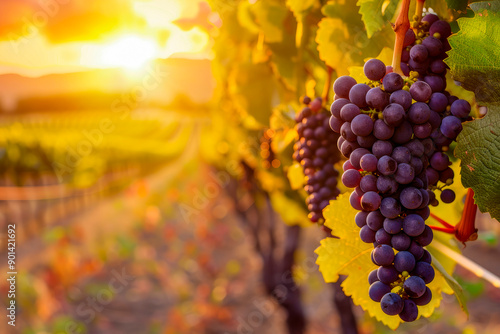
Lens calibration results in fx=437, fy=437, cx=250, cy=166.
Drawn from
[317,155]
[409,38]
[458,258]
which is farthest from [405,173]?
[458,258]

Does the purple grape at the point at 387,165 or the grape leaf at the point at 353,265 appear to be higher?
the purple grape at the point at 387,165

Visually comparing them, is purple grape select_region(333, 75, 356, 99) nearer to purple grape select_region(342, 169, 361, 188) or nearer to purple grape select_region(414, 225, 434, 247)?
purple grape select_region(342, 169, 361, 188)

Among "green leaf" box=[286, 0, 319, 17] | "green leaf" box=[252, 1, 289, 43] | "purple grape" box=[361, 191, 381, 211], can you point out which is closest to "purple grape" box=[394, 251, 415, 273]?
"purple grape" box=[361, 191, 381, 211]

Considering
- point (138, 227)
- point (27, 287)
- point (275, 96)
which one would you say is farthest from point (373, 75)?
point (138, 227)

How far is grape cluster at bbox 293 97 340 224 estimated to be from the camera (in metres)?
1.47

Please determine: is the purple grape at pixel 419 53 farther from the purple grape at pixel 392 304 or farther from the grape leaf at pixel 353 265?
the purple grape at pixel 392 304

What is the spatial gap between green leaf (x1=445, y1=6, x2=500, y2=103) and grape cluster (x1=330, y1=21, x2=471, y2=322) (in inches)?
3.4

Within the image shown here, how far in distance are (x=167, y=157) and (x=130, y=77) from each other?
32.0 feet

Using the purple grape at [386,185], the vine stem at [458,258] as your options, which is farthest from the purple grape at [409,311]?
the vine stem at [458,258]

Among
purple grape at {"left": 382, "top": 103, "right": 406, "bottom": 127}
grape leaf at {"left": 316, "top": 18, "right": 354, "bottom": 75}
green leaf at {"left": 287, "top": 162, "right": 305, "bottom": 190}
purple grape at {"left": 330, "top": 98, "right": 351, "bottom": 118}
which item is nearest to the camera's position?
purple grape at {"left": 382, "top": 103, "right": 406, "bottom": 127}

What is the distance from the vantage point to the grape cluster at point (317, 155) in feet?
4.82

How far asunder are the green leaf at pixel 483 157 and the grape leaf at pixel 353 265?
0.32 meters

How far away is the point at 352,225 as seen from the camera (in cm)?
114

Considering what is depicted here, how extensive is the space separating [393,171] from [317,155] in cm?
66
